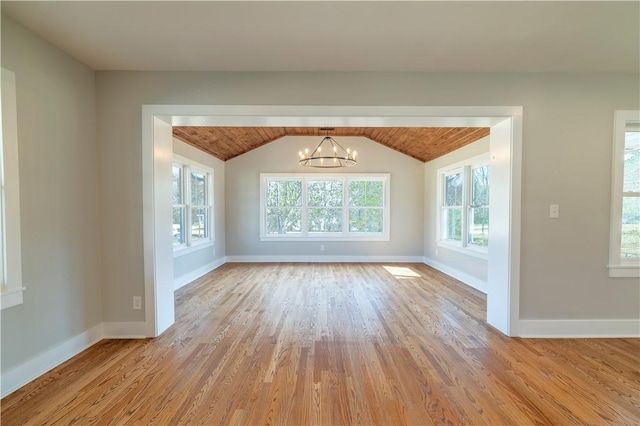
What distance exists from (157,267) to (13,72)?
1.79 m

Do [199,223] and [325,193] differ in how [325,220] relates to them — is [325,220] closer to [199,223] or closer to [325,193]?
[325,193]

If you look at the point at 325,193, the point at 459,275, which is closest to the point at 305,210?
the point at 325,193

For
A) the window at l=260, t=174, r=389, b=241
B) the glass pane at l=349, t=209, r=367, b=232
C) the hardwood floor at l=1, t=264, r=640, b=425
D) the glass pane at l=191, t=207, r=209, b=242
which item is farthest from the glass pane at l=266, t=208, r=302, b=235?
the hardwood floor at l=1, t=264, r=640, b=425

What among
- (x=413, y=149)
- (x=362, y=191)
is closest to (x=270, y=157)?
(x=362, y=191)

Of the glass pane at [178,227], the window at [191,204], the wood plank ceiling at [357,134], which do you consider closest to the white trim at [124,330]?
the window at [191,204]

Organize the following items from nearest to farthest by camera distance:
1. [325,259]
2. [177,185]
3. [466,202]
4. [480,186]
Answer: [480,186] → [177,185] → [466,202] → [325,259]

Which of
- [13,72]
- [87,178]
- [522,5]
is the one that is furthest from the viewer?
[87,178]

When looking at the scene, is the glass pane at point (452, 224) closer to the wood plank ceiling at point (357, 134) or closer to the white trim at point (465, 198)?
the white trim at point (465, 198)

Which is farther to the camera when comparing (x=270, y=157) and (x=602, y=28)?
(x=270, y=157)

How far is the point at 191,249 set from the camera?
16.7 feet

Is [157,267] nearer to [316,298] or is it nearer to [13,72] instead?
[13,72]

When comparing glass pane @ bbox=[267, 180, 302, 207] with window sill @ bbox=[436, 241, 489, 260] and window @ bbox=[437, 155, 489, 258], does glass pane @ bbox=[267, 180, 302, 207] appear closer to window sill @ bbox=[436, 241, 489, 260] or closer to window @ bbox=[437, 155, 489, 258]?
window @ bbox=[437, 155, 489, 258]

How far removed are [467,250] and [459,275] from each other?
53 centimetres

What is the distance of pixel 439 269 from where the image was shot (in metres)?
5.91
